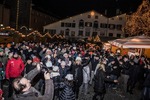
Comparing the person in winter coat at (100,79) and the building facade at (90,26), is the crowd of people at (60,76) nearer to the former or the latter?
the person in winter coat at (100,79)

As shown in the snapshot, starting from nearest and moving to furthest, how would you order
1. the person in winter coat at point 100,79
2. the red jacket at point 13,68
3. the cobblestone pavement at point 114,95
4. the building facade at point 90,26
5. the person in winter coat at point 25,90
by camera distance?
the person in winter coat at point 25,90, the person in winter coat at point 100,79, the red jacket at point 13,68, the cobblestone pavement at point 114,95, the building facade at point 90,26

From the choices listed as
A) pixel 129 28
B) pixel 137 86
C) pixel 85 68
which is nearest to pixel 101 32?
pixel 129 28

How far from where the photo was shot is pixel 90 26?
63.3 metres

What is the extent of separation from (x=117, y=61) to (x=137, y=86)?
305 centimetres

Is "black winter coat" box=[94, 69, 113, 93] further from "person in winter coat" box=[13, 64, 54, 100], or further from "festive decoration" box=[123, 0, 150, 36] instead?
"festive decoration" box=[123, 0, 150, 36]

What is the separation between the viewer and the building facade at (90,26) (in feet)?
204

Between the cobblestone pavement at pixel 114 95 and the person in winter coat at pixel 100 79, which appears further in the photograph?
the cobblestone pavement at pixel 114 95

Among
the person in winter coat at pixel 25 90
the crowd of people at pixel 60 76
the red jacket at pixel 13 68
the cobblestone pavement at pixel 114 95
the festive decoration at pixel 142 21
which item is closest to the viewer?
the person in winter coat at pixel 25 90

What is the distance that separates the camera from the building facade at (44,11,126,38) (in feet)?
204

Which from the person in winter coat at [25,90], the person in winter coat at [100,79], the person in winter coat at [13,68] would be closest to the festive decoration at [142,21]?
the person in winter coat at [100,79]

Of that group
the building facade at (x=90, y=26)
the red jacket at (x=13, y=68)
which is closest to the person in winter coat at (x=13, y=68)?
the red jacket at (x=13, y=68)

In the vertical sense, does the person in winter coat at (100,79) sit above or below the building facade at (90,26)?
below

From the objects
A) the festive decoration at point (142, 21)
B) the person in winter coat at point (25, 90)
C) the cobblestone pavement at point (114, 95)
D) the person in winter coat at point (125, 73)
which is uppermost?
the festive decoration at point (142, 21)

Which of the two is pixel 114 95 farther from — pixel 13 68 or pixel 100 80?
pixel 13 68
